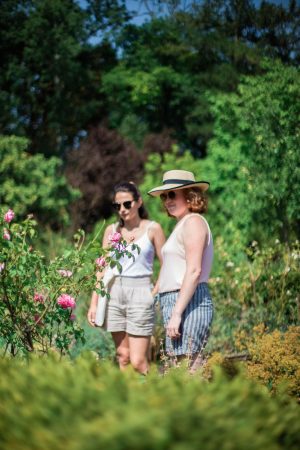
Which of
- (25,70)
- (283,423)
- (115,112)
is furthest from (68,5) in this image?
(283,423)

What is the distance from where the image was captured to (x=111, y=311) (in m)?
4.60

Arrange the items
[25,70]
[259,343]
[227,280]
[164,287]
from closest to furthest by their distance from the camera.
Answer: [164,287]
[259,343]
[227,280]
[25,70]

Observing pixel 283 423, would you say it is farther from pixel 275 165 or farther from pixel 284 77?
pixel 284 77

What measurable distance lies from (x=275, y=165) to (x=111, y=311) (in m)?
5.45

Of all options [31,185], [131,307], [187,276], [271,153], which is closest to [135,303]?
[131,307]

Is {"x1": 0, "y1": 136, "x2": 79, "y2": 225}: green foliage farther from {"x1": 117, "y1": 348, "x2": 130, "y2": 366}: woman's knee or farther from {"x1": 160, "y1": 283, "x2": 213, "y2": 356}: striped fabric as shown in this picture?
{"x1": 160, "y1": 283, "x2": 213, "y2": 356}: striped fabric

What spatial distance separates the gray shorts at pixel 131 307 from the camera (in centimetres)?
456

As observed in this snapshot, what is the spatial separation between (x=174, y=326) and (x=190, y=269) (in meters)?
0.35

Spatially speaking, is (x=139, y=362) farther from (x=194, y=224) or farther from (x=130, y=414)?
(x=130, y=414)

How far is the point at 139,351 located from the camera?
4.59 m

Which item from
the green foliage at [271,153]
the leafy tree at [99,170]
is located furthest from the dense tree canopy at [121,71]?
the green foliage at [271,153]

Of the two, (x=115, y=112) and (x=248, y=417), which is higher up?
(x=115, y=112)

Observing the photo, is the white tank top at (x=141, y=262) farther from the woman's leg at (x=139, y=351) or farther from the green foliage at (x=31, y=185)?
the green foliage at (x=31, y=185)

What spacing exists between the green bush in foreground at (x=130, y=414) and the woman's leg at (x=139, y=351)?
265cm
